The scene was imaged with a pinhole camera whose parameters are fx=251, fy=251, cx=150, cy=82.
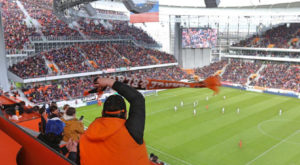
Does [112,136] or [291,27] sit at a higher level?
[291,27]

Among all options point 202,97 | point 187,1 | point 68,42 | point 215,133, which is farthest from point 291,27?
point 68,42

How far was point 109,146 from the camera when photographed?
1981 millimetres

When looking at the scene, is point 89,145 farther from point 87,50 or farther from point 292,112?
point 87,50

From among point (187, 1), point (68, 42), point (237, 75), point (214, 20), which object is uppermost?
point (187, 1)

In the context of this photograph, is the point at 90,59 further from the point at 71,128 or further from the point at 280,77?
the point at 71,128

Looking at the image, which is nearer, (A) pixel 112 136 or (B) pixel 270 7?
(A) pixel 112 136

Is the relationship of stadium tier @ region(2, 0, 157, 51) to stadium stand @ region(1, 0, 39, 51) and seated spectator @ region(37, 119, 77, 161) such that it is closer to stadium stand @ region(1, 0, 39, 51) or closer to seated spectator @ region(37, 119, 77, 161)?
stadium stand @ region(1, 0, 39, 51)

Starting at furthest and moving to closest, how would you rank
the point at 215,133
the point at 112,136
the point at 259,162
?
the point at 215,133
the point at 259,162
the point at 112,136

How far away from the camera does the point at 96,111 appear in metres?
28.9

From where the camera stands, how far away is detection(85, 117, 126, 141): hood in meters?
1.97

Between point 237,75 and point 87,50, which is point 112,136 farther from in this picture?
point 237,75

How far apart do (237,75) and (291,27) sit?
16825 mm

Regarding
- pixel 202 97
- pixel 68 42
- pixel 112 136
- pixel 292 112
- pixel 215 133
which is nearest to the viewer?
pixel 112 136

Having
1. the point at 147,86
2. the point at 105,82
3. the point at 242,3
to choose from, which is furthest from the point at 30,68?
the point at 242,3
